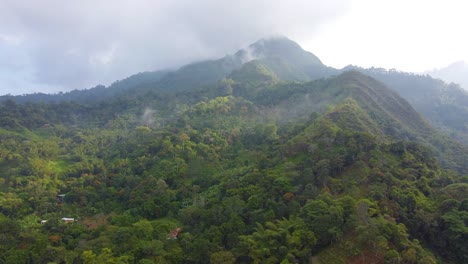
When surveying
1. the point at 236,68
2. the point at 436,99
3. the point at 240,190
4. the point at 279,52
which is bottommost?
the point at 240,190

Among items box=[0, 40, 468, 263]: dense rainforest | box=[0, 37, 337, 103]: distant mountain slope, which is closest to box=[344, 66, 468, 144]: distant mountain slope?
box=[0, 37, 337, 103]: distant mountain slope

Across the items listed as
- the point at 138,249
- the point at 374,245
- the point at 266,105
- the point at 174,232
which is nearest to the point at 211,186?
the point at 174,232

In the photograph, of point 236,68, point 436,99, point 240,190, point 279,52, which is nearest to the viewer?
point 240,190

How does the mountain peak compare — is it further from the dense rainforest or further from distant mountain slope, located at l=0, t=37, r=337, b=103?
the dense rainforest

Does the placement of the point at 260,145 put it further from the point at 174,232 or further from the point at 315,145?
the point at 174,232

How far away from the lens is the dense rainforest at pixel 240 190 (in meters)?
24.1

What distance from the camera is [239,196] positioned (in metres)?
31.6

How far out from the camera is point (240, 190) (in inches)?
1281

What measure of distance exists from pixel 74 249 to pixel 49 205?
1282 cm

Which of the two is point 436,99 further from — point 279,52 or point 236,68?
point 236,68

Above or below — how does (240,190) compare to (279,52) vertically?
below

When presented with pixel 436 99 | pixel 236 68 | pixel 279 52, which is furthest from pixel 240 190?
pixel 279 52

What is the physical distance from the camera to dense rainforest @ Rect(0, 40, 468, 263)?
2412 centimetres

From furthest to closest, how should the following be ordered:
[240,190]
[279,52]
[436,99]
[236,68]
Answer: [279,52] → [236,68] → [436,99] → [240,190]
